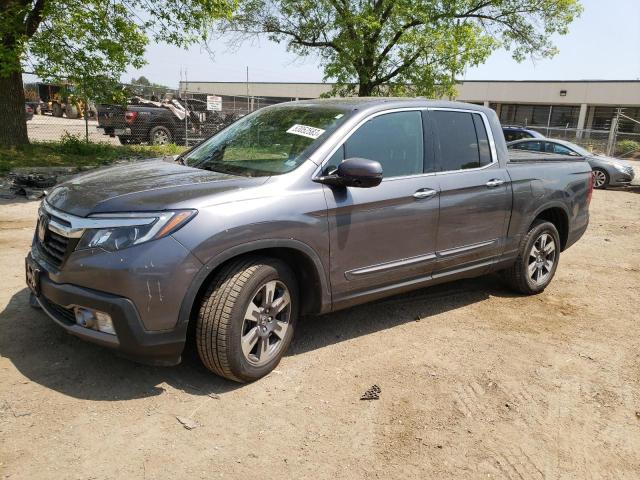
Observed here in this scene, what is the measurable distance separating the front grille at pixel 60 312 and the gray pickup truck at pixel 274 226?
1 cm

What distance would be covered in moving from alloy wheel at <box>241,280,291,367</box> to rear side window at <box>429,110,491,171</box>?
68.5 inches

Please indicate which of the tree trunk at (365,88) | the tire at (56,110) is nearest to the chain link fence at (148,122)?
the tree trunk at (365,88)

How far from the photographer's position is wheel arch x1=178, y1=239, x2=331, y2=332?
3.06m

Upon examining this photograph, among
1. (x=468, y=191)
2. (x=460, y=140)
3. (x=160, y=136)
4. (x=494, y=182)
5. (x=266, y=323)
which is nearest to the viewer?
(x=266, y=323)

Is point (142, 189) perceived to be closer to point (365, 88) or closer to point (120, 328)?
point (120, 328)

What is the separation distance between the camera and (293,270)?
3.66 metres

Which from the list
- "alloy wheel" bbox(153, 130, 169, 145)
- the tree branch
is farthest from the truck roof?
"alloy wheel" bbox(153, 130, 169, 145)

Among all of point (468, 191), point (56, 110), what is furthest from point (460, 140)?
point (56, 110)

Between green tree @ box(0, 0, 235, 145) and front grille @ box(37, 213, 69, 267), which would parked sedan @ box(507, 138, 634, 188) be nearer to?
green tree @ box(0, 0, 235, 145)

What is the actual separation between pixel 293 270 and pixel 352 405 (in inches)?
37.5

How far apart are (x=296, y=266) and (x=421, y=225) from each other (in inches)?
42.8

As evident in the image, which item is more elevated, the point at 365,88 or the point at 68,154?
the point at 365,88

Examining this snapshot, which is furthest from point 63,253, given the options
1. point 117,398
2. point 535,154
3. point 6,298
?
point 535,154

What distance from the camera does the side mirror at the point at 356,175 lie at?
3.47 metres
